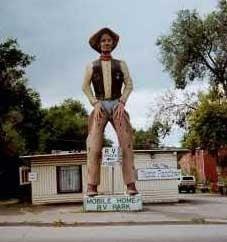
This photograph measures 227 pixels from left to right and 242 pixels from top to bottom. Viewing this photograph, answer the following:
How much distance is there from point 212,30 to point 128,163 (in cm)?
2677

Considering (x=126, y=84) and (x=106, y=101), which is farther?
(x=126, y=84)

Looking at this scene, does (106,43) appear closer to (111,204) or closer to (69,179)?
(111,204)

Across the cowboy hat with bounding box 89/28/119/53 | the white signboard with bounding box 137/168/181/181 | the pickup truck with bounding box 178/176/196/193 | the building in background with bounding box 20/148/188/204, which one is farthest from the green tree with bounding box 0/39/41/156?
the pickup truck with bounding box 178/176/196/193

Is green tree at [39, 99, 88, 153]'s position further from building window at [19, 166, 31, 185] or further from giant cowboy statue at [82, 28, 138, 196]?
giant cowboy statue at [82, 28, 138, 196]

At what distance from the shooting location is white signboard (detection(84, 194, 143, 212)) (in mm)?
25984

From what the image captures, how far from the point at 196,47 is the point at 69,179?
2060 cm

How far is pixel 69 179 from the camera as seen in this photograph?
117ft

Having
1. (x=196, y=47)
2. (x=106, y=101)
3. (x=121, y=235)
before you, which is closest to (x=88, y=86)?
(x=106, y=101)

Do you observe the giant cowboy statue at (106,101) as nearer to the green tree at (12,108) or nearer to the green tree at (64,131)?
the green tree at (12,108)

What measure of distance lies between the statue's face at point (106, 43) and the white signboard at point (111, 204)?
6180 mm

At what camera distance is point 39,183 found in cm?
3538

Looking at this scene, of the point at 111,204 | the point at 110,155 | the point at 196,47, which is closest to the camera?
the point at 111,204

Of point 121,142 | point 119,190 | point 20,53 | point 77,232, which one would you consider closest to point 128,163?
point 121,142

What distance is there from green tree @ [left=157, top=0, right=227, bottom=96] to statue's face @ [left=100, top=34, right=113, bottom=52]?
82.6 ft
